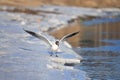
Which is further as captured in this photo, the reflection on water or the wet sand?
the wet sand

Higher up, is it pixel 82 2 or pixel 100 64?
pixel 100 64

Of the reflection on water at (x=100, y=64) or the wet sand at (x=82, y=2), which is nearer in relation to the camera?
the reflection on water at (x=100, y=64)

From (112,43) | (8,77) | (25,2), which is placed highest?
(8,77)

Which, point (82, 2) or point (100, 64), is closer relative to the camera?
point (100, 64)

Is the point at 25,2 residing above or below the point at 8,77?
below

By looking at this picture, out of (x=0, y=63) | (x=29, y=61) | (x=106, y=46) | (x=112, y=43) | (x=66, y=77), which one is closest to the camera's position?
(x=66, y=77)

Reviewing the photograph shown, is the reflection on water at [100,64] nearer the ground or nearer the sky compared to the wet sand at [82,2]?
nearer the sky

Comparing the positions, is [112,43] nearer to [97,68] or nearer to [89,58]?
[89,58]

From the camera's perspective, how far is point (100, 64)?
56.7 ft

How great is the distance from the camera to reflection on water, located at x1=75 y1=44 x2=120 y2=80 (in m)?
14.6

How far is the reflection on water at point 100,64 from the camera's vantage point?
14633 mm

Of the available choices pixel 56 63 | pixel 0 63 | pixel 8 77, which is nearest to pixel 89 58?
pixel 56 63

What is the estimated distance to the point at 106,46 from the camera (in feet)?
78.0

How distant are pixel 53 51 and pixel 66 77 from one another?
481 cm
